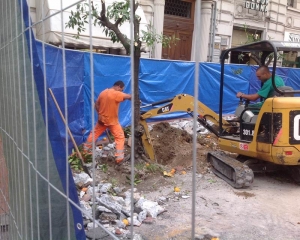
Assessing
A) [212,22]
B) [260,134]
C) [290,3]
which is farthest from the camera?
[290,3]

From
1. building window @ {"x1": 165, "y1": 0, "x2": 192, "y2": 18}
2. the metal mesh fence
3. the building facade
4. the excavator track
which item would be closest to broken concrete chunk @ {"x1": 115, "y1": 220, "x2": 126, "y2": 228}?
the metal mesh fence

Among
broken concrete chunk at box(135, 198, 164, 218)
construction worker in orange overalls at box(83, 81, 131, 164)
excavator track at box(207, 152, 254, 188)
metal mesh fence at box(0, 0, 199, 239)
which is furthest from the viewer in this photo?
excavator track at box(207, 152, 254, 188)

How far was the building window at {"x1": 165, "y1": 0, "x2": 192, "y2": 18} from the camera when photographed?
532 inches

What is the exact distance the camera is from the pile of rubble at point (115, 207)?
13.0ft

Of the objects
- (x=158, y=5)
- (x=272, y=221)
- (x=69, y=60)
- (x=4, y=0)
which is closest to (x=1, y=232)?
(x=4, y=0)

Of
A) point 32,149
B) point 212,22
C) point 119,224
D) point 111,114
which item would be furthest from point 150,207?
point 212,22

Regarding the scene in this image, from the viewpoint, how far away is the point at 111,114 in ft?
16.8

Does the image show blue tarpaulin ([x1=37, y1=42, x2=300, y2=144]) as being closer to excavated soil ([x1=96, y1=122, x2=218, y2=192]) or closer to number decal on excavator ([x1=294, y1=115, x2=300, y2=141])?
excavated soil ([x1=96, y1=122, x2=218, y2=192])

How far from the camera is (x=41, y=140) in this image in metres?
2.18

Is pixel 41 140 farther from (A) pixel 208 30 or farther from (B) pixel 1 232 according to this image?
(A) pixel 208 30

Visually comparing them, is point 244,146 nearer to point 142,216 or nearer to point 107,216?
point 142,216

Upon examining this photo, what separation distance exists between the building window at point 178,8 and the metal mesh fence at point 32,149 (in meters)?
11.1

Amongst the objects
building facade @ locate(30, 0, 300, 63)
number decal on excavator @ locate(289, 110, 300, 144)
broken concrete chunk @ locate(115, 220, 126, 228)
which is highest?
building facade @ locate(30, 0, 300, 63)

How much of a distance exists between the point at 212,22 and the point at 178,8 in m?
1.47
